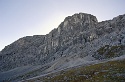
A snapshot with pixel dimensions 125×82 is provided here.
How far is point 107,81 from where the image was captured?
44094 mm

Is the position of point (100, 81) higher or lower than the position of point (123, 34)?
lower

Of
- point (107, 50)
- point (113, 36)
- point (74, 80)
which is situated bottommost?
point (74, 80)

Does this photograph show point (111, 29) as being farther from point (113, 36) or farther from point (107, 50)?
point (107, 50)

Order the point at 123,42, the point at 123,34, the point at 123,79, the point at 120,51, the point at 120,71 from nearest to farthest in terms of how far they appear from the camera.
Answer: the point at 123,79, the point at 120,71, the point at 120,51, the point at 123,42, the point at 123,34

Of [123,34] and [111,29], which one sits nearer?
[123,34]

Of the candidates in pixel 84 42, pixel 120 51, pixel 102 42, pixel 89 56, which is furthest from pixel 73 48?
pixel 120 51

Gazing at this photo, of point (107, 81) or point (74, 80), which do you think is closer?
point (107, 81)

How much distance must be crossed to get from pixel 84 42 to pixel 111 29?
1108 inches

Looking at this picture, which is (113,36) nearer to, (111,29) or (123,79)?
(111,29)

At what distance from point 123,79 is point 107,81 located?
334 centimetres

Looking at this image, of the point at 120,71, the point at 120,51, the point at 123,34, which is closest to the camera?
the point at 120,71

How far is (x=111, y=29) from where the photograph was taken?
193875 millimetres

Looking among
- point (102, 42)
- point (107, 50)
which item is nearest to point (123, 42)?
point (107, 50)

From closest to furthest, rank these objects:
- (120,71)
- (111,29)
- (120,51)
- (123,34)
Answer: (120,71), (120,51), (123,34), (111,29)
